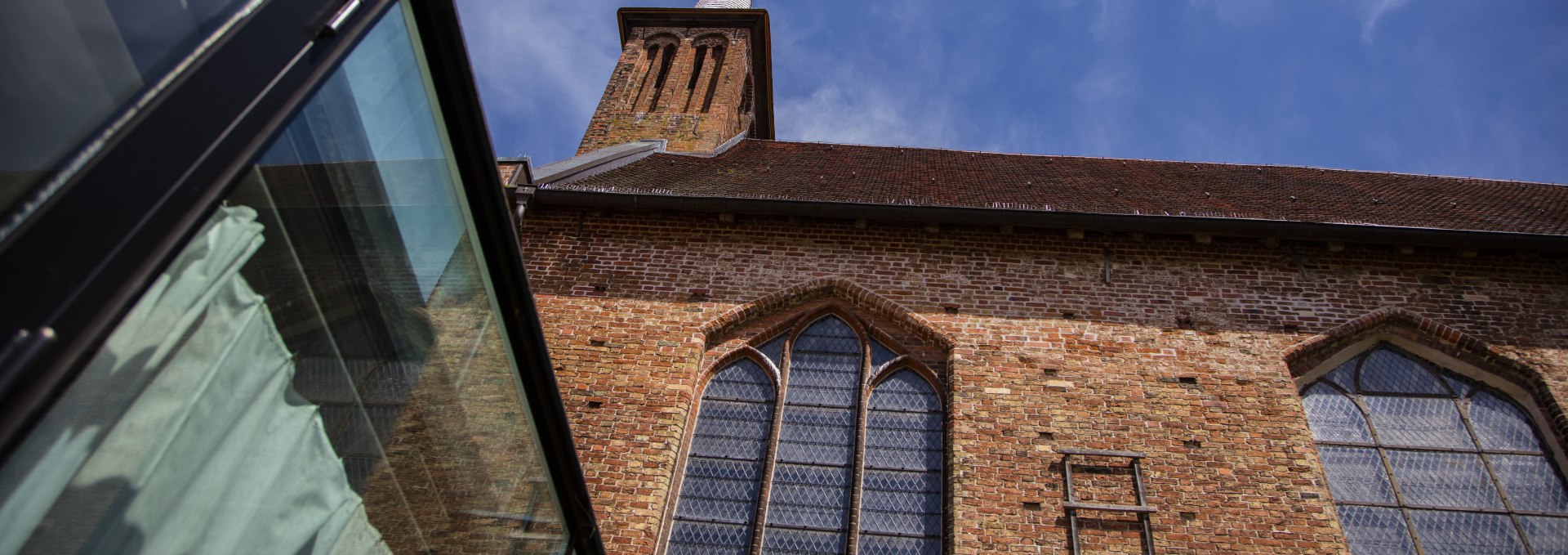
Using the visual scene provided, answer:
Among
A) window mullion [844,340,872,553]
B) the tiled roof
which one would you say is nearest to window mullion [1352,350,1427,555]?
the tiled roof

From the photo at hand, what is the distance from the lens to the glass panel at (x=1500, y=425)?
7.30 metres

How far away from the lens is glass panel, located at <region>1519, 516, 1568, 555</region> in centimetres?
664

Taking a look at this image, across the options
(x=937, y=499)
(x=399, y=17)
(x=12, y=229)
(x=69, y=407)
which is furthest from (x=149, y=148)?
(x=937, y=499)

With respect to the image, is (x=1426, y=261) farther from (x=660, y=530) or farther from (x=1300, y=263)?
(x=660, y=530)

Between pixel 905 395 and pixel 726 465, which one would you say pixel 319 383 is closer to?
pixel 726 465

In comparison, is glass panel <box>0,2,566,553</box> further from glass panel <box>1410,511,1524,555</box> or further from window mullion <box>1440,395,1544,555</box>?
window mullion <box>1440,395,1544,555</box>

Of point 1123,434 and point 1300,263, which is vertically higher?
point 1300,263

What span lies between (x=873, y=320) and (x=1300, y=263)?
3739mm

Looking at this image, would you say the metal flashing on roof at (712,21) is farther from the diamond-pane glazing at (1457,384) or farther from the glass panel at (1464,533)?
the glass panel at (1464,533)

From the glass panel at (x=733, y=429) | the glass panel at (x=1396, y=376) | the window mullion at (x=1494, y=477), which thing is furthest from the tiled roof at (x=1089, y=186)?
the glass panel at (x=733, y=429)

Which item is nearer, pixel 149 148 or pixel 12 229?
pixel 12 229

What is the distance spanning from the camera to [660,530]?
6.80 metres

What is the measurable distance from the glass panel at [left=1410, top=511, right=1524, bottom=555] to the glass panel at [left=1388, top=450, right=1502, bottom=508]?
0.10 metres

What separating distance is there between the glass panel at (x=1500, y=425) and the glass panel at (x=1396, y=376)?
255 mm
